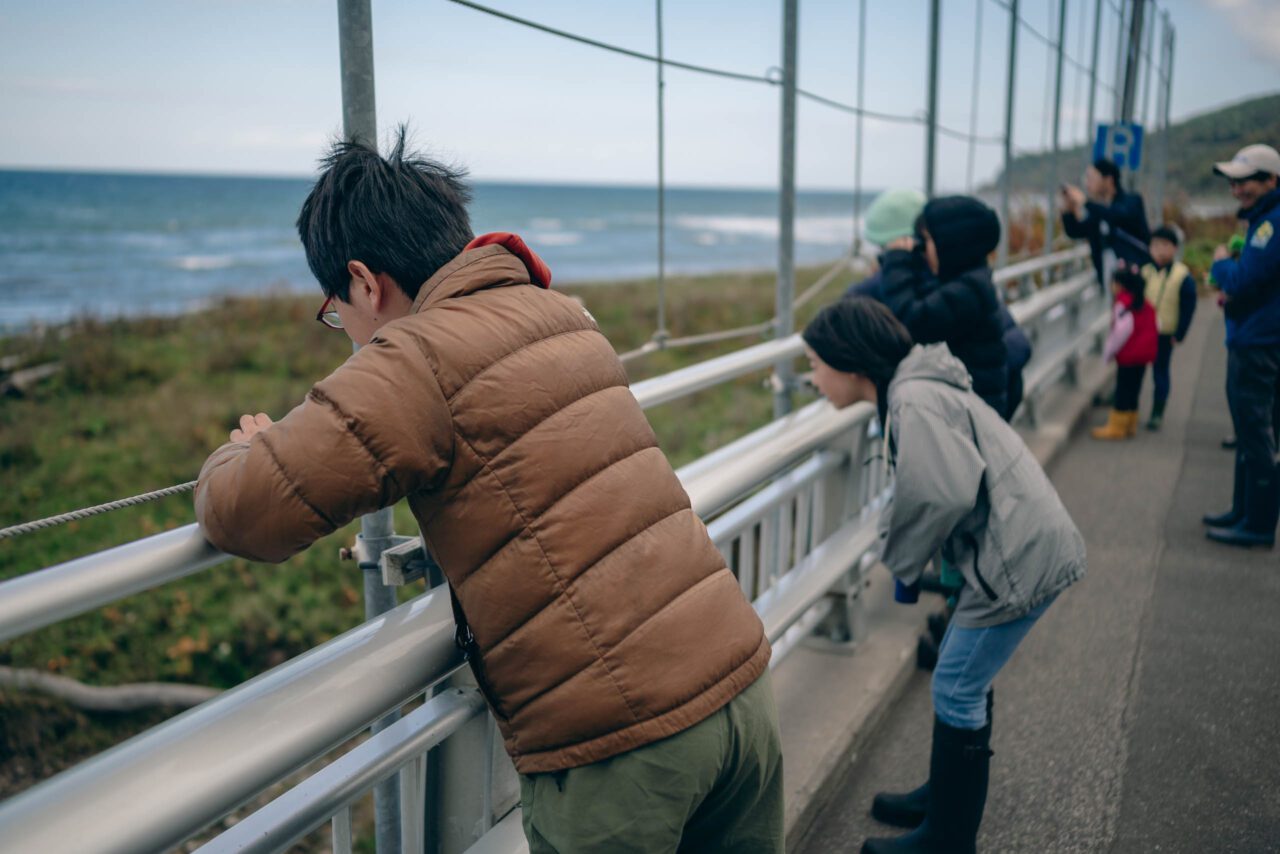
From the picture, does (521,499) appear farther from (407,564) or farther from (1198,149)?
(1198,149)

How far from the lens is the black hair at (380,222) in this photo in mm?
1481

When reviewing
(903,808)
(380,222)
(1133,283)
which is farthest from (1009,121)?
(380,222)

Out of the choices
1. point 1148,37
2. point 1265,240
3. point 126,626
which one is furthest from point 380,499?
point 1148,37

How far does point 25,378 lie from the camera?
52.2 ft

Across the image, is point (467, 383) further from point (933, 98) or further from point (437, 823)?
point (933, 98)

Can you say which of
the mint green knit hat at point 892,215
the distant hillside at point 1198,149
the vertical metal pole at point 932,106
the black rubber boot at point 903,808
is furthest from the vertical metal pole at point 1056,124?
the black rubber boot at point 903,808

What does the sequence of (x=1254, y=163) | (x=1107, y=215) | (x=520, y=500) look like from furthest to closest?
1. (x=1107, y=215)
2. (x=1254, y=163)
3. (x=520, y=500)

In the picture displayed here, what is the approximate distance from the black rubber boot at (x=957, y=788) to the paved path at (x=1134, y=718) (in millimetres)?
254

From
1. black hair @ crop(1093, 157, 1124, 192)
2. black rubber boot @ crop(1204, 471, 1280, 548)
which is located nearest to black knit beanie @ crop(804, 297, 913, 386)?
black rubber boot @ crop(1204, 471, 1280, 548)

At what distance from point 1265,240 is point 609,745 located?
465 centimetres

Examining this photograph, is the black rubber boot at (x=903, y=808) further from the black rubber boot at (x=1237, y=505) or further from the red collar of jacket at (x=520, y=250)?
the black rubber boot at (x=1237, y=505)

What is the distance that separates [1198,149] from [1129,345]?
77.9 ft

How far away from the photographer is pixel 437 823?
197 centimetres

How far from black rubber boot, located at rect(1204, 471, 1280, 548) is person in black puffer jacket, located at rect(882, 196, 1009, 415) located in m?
2.32
